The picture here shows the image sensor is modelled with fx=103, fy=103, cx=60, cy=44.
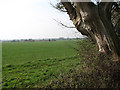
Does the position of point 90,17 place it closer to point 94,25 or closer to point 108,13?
point 94,25

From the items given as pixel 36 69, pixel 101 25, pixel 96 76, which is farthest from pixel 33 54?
pixel 101 25

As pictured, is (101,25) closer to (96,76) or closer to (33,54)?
(96,76)

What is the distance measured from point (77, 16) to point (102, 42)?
1419 mm

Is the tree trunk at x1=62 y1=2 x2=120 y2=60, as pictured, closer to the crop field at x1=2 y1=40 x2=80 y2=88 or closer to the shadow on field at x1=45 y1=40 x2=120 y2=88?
the shadow on field at x1=45 y1=40 x2=120 y2=88

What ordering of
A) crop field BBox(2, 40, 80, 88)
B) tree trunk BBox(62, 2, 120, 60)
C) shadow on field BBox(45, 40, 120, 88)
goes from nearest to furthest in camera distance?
tree trunk BBox(62, 2, 120, 60) → shadow on field BBox(45, 40, 120, 88) → crop field BBox(2, 40, 80, 88)

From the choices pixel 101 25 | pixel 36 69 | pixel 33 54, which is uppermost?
pixel 101 25

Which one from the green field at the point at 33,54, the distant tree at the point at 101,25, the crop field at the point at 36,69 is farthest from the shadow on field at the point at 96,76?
the green field at the point at 33,54

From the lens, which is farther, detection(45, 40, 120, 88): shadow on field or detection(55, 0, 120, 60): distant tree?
detection(45, 40, 120, 88): shadow on field

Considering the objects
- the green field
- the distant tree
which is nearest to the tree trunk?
the distant tree

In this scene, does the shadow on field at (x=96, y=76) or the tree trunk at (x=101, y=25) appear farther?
the shadow on field at (x=96, y=76)

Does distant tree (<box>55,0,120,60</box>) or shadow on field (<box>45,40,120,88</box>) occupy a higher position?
distant tree (<box>55,0,120,60</box>)

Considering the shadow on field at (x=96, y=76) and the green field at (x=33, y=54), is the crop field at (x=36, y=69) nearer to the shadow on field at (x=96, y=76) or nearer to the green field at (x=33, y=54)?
the green field at (x=33, y=54)

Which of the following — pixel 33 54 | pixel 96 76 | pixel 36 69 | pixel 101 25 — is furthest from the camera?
pixel 33 54

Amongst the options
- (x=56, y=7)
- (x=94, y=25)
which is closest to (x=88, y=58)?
(x=94, y=25)
